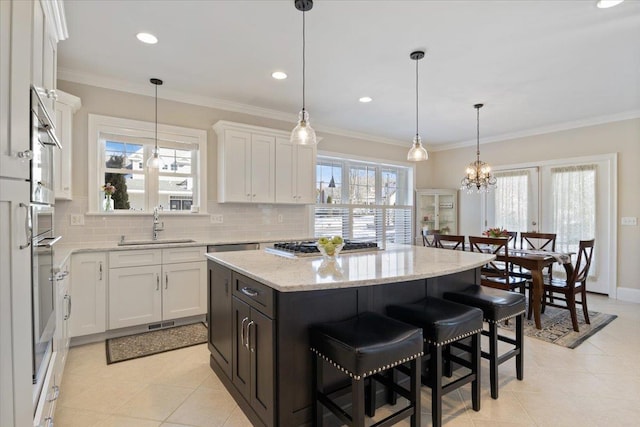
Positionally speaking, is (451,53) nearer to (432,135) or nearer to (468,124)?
(468,124)

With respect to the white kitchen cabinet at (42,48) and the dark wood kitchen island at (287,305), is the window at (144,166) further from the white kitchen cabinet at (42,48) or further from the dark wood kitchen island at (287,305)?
the dark wood kitchen island at (287,305)

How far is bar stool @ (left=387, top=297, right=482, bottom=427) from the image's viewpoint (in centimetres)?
189

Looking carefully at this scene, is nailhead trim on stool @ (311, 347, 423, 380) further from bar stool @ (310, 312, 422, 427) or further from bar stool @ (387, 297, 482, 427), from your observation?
bar stool @ (387, 297, 482, 427)

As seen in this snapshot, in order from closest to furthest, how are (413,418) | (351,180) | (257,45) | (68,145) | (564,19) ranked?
1. (413,418)
2. (564,19)
3. (257,45)
4. (68,145)
5. (351,180)

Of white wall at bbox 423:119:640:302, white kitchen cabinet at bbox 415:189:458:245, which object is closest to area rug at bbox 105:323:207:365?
white kitchen cabinet at bbox 415:189:458:245

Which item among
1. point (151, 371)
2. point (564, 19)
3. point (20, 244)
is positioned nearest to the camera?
point (20, 244)

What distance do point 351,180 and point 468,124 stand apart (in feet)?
7.01

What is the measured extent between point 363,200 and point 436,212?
166 cm

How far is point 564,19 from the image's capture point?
2.46 m

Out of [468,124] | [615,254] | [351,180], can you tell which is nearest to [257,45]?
[351,180]

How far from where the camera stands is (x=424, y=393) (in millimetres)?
2309

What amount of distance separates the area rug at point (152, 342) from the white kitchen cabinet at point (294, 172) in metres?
1.98

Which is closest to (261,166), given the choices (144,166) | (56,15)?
(144,166)

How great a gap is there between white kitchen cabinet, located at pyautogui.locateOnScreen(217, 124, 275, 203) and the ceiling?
524 millimetres
